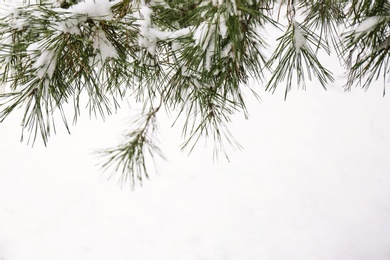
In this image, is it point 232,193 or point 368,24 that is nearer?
point 368,24

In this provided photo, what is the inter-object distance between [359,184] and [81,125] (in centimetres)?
186

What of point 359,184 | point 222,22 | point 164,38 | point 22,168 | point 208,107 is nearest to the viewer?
point 222,22

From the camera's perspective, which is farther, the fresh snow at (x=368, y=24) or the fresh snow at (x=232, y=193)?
the fresh snow at (x=232, y=193)

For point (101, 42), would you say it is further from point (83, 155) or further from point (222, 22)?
point (83, 155)

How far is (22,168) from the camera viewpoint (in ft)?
7.18

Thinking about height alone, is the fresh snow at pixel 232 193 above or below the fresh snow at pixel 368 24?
below

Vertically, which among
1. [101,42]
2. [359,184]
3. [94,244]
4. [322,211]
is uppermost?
[101,42]

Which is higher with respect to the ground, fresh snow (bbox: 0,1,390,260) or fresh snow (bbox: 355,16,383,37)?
fresh snow (bbox: 355,16,383,37)

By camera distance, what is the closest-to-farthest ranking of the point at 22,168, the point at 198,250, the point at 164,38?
the point at 164,38, the point at 198,250, the point at 22,168

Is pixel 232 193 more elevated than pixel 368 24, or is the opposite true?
pixel 368 24

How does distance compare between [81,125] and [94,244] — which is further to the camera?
[81,125]

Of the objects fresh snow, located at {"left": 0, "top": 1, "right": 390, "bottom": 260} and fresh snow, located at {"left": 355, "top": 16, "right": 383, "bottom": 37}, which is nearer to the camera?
fresh snow, located at {"left": 355, "top": 16, "right": 383, "bottom": 37}

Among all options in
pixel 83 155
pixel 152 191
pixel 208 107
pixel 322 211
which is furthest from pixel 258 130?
pixel 208 107

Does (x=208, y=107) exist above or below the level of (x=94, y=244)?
above
